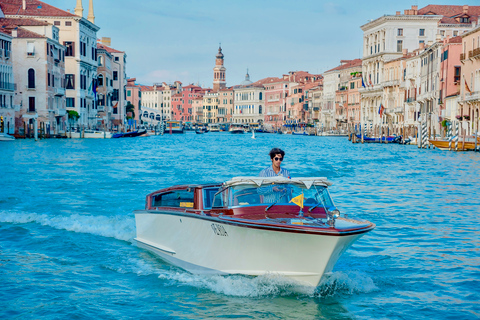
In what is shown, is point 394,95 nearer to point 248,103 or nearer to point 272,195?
point 272,195

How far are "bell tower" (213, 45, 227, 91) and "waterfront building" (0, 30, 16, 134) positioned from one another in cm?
13051

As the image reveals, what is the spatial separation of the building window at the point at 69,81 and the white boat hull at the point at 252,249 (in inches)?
2377

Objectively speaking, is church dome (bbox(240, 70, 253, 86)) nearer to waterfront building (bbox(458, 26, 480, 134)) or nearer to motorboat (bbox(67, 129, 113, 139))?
motorboat (bbox(67, 129, 113, 139))

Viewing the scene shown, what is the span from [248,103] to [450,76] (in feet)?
361

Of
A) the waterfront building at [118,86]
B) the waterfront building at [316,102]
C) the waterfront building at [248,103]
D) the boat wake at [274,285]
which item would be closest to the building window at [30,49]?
the waterfront building at [118,86]

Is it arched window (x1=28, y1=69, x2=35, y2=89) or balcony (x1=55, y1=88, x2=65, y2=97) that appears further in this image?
balcony (x1=55, y1=88, x2=65, y2=97)

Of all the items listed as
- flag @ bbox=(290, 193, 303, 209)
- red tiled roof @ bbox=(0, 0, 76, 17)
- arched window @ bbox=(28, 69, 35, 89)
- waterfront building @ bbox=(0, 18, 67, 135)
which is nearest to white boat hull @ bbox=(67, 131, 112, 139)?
waterfront building @ bbox=(0, 18, 67, 135)

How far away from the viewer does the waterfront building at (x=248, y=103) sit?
532 ft

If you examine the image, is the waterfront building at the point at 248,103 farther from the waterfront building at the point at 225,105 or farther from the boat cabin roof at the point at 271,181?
the boat cabin roof at the point at 271,181

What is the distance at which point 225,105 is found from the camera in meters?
176

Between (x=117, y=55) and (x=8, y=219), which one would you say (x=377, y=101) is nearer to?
(x=117, y=55)

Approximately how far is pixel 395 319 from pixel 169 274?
332 centimetres

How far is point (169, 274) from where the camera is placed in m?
9.69

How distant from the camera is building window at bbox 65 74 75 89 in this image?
67.5 meters
